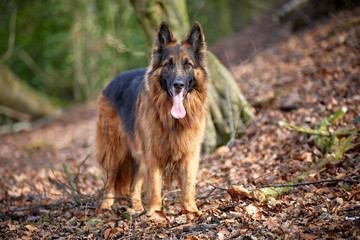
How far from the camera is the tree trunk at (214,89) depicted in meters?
6.68

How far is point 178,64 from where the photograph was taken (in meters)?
4.34

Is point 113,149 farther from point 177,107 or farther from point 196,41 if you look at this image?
point 196,41

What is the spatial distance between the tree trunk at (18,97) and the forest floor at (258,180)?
509cm

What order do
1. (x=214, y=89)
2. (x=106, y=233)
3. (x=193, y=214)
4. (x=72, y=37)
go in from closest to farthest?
(x=106, y=233)
(x=193, y=214)
(x=214, y=89)
(x=72, y=37)

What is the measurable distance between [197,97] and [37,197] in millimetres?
3566

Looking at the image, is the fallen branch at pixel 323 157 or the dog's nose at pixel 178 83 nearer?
the fallen branch at pixel 323 157

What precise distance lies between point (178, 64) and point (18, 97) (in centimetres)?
1312

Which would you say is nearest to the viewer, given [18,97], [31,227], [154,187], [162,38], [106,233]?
[106,233]

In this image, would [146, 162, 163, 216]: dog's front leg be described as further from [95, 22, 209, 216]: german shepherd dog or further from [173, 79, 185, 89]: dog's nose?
[173, 79, 185, 89]: dog's nose

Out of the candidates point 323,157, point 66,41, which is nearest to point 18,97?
point 66,41

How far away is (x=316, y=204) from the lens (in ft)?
12.2

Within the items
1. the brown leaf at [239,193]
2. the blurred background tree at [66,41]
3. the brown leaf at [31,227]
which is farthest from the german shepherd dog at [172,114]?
the blurred background tree at [66,41]

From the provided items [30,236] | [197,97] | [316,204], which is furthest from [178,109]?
[30,236]

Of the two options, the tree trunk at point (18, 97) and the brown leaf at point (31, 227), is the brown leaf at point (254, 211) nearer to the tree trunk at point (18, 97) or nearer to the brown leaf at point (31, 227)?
the brown leaf at point (31, 227)
